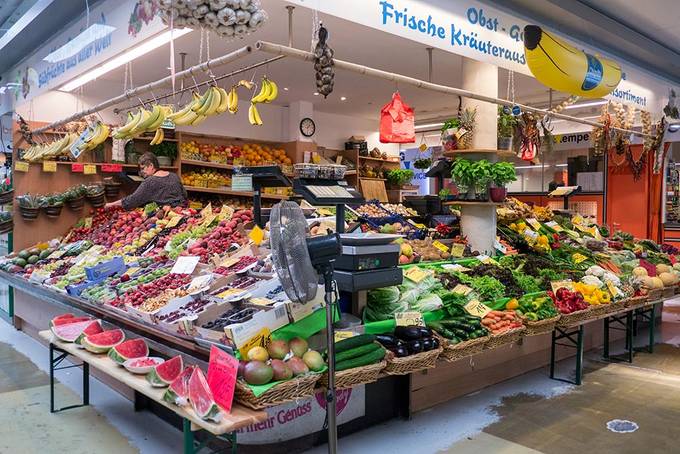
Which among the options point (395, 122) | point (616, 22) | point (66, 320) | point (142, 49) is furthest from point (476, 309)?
point (616, 22)

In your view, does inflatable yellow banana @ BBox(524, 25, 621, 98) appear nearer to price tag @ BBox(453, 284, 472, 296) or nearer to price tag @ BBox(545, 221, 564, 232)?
price tag @ BBox(453, 284, 472, 296)

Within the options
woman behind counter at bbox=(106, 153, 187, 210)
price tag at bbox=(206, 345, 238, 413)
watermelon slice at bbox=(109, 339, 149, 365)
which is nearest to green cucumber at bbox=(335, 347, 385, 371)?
price tag at bbox=(206, 345, 238, 413)

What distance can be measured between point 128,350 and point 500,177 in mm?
3999

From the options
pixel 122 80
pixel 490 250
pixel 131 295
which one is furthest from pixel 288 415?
pixel 122 80

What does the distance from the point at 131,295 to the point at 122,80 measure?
6184 millimetres

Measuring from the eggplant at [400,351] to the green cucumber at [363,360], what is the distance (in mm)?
147

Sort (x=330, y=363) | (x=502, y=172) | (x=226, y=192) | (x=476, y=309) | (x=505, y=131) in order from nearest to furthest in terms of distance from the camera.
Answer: (x=330, y=363)
(x=476, y=309)
(x=502, y=172)
(x=505, y=131)
(x=226, y=192)

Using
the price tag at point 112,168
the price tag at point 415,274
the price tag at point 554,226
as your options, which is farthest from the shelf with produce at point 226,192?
the price tag at point 415,274

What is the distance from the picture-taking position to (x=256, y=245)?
4.43 m

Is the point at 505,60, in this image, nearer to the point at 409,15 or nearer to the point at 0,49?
the point at 409,15

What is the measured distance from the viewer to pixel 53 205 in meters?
7.33

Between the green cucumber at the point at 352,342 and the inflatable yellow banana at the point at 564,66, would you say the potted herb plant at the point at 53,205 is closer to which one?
the green cucumber at the point at 352,342

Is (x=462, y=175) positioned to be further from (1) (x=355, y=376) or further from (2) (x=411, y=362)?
(1) (x=355, y=376)

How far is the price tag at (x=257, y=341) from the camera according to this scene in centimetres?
296
